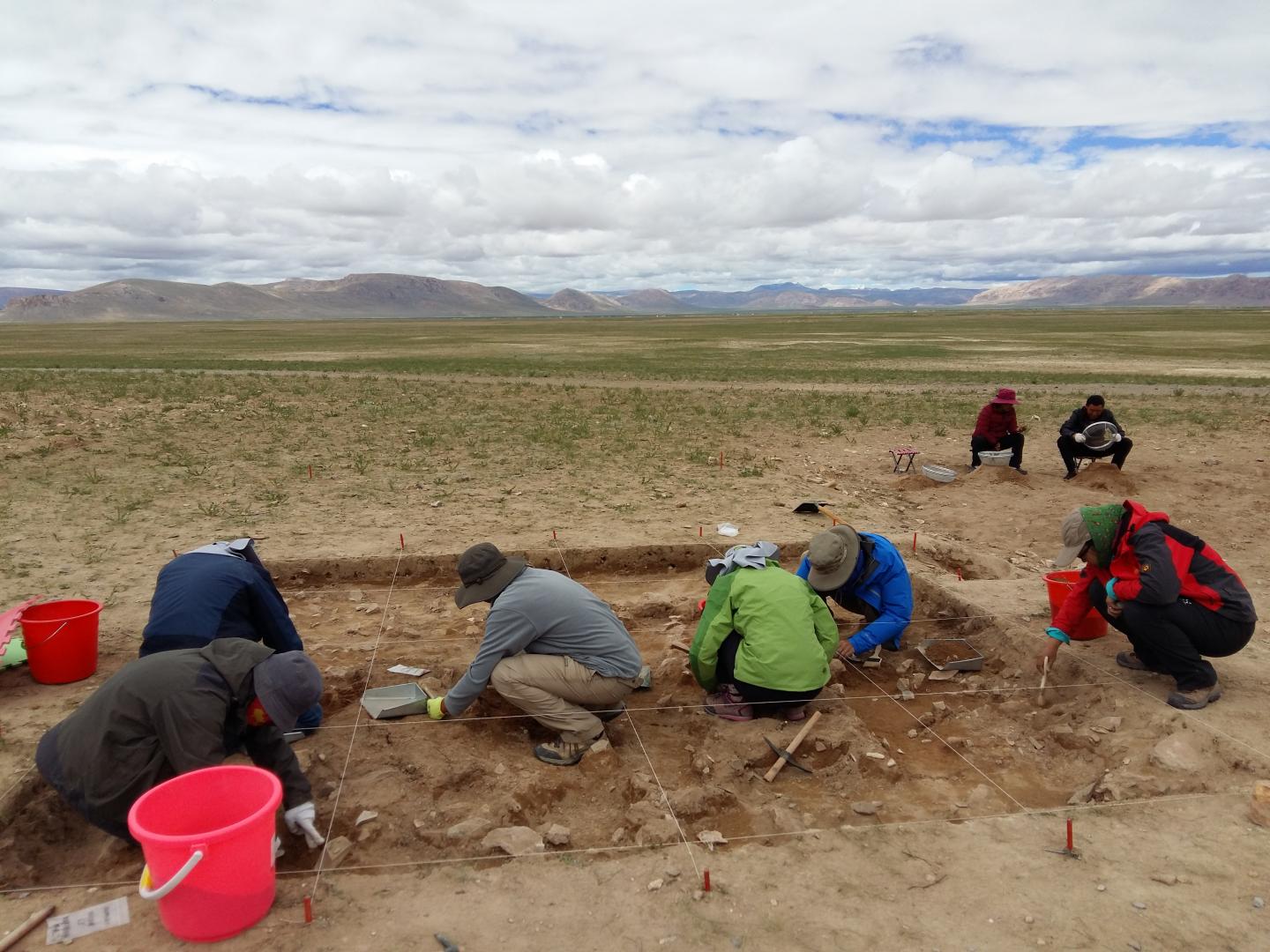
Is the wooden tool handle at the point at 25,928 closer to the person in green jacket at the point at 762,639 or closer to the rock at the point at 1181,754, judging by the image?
the person in green jacket at the point at 762,639

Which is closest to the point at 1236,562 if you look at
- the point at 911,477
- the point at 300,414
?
the point at 911,477

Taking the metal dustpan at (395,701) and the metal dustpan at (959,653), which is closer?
the metal dustpan at (395,701)

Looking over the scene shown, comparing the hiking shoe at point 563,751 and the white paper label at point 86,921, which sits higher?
the white paper label at point 86,921

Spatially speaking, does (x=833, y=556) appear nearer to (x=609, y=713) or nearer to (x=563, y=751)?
(x=609, y=713)

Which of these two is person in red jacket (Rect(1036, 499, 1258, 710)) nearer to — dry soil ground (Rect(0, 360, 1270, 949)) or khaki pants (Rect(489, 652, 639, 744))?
dry soil ground (Rect(0, 360, 1270, 949))

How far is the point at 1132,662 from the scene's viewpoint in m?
5.38

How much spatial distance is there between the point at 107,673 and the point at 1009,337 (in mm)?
69007

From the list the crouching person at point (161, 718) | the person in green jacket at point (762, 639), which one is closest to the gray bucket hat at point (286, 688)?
the crouching person at point (161, 718)

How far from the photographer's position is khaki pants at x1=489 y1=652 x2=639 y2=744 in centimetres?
472

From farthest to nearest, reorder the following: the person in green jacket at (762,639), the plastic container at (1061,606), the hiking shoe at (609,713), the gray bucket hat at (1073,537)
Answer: the plastic container at (1061,606) < the hiking shoe at (609,713) < the gray bucket hat at (1073,537) < the person in green jacket at (762,639)

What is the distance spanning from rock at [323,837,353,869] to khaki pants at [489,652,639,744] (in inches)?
46.4

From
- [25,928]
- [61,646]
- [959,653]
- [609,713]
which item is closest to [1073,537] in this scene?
[959,653]

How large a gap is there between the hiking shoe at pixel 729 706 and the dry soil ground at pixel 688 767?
4.8 inches

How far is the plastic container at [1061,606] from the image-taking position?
582 cm
